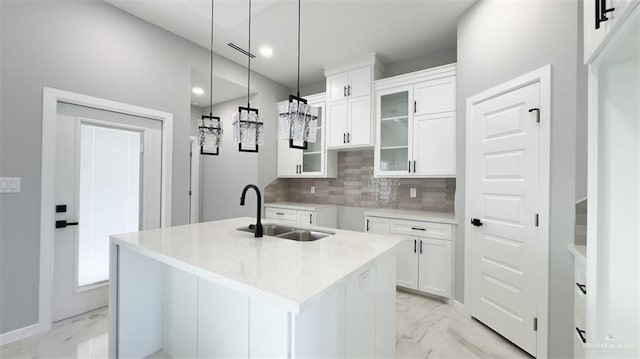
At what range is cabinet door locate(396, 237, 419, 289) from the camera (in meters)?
2.94

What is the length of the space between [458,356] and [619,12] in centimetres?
208

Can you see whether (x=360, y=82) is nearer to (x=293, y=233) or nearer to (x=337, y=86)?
(x=337, y=86)

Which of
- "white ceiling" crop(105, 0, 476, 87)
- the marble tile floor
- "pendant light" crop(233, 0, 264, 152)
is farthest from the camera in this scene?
"white ceiling" crop(105, 0, 476, 87)

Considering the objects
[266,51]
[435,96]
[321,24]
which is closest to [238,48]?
[266,51]

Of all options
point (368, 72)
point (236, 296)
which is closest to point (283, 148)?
point (368, 72)

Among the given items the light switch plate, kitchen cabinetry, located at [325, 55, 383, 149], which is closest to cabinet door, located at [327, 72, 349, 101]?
kitchen cabinetry, located at [325, 55, 383, 149]

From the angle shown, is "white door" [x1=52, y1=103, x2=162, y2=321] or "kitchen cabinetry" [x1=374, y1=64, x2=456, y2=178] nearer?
"white door" [x1=52, y1=103, x2=162, y2=321]

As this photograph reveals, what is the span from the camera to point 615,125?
0.95m

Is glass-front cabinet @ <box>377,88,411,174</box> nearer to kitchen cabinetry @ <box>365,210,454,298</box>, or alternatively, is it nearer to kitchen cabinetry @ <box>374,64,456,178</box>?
kitchen cabinetry @ <box>374,64,456,178</box>

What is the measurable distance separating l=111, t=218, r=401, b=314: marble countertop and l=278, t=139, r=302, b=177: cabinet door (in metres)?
2.37

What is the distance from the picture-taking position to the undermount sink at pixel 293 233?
1.98m

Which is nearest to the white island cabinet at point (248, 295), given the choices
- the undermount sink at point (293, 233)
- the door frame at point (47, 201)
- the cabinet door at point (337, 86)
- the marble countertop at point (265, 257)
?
the marble countertop at point (265, 257)

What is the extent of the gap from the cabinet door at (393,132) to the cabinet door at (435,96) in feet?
0.42

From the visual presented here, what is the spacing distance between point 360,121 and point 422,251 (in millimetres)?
1773
